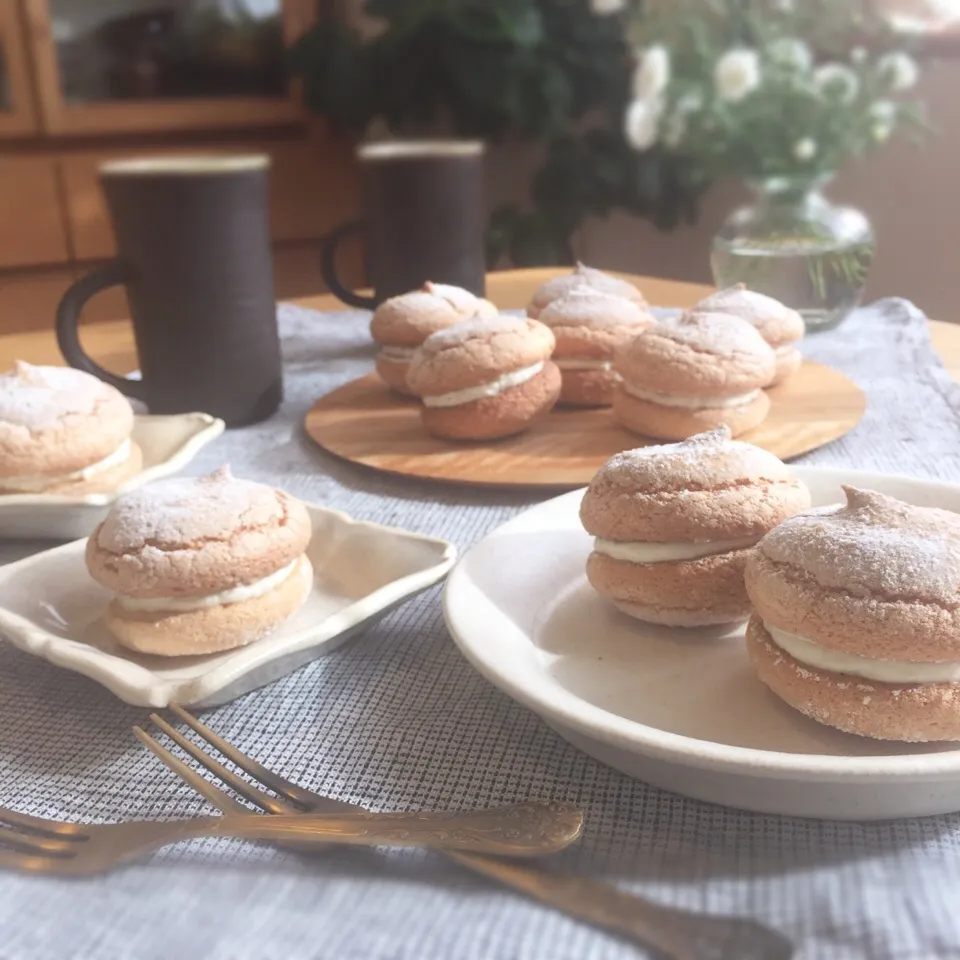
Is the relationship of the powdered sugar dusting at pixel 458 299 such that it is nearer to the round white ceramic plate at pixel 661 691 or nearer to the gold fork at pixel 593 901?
the round white ceramic plate at pixel 661 691

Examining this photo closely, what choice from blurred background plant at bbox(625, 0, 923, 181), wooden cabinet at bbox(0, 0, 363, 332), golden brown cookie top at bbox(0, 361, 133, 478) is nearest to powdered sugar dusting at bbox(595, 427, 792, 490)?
golden brown cookie top at bbox(0, 361, 133, 478)

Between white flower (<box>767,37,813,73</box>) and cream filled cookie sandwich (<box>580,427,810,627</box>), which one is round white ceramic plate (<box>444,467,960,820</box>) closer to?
cream filled cookie sandwich (<box>580,427,810,627</box>)

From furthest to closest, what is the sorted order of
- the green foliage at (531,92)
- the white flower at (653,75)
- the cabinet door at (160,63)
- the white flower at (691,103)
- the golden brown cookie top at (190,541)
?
1. the cabinet door at (160,63)
2. the green foliage at (531,92)
3. the white flower at (691,103)
4. the white flower at (653,75)
5. the golden brown cookie top at (190,541)

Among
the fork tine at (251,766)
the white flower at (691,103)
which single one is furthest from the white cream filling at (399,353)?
the white flower at (691,103)

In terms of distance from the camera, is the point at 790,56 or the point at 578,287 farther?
the point at 790,56

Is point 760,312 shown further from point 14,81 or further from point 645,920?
point 14,81

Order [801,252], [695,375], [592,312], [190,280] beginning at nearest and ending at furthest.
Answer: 1. [695,375]
2. [190,280]
3. [592,312]
4. [801,252]

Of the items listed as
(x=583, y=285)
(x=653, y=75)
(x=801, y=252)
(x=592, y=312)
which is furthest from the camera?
(x=653, y=75)

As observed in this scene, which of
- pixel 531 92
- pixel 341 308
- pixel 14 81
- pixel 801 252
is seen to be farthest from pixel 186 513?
pixel 14 81
